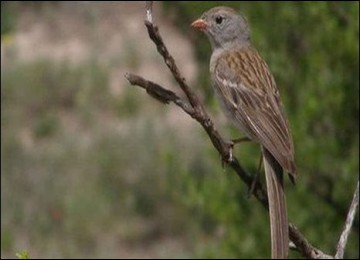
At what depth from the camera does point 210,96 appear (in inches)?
509

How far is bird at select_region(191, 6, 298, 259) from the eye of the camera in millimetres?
6371

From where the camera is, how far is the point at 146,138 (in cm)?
1959

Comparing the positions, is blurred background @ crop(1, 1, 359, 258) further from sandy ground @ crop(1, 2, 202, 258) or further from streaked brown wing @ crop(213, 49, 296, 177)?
streaked brown wing @ crop(213, 49, 296, 177)

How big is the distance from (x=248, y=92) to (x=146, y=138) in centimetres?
1246

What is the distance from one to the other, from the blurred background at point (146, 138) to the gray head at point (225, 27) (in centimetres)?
237

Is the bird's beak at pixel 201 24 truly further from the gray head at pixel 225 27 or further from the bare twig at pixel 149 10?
the bare twig at pixel 149 10

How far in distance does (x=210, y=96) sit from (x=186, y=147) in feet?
21.1

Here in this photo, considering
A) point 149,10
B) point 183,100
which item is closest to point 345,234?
point 183,100

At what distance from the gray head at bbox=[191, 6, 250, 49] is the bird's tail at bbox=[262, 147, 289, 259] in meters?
1.43

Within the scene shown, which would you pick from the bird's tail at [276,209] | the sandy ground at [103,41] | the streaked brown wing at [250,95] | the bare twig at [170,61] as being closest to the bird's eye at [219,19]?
the streaked brown wing at [250,95]

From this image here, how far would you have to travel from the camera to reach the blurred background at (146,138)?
35.1 ft

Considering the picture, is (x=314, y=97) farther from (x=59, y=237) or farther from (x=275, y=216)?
(x=59, y=237)

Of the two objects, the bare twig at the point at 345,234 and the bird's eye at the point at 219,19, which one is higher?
the bird's eye at the point at 219,19

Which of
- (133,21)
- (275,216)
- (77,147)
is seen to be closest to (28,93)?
(77,147)
